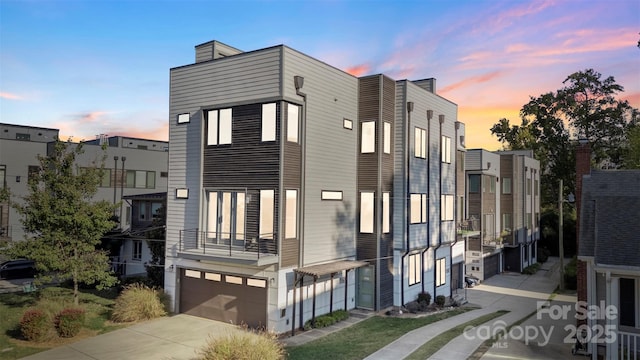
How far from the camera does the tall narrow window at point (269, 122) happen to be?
17000 millimetres

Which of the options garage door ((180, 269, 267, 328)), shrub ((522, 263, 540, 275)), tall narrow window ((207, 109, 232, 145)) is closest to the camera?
garage door ((180, 269, 267, 328))

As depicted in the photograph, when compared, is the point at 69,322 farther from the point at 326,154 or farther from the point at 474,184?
the point at 474,184

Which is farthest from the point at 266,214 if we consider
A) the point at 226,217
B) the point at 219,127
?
the point at 219,127

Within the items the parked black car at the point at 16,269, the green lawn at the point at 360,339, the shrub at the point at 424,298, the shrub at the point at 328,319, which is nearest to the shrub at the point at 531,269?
the shrub at the point at 424,298

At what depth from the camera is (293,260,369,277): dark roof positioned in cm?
1681

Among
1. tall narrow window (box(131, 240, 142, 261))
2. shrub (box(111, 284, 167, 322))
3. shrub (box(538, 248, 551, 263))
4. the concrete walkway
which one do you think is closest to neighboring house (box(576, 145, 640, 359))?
the concrete walkway

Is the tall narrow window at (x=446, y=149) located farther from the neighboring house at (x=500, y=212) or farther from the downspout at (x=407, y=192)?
the neighboring house at (x=500, y=212)

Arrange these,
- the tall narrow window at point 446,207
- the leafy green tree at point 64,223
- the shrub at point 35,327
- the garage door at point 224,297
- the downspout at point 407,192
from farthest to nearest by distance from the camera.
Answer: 1. the tall narrow window at point 446,207
2. the downspout at point 407,192
3. the leafy green tree at point 64,223
4. the garage door at point 224,297
5. the shrub at point 35,327

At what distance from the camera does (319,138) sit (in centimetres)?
1872

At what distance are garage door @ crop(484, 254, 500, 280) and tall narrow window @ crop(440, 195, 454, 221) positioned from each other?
34.2 feet

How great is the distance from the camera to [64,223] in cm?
1852

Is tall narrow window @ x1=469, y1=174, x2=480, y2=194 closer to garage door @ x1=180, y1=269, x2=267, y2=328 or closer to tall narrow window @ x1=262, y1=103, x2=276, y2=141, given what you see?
tall narrow window @ x1=262, y1=103, x2=276, y2=141

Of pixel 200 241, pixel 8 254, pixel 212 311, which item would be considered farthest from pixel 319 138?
pixel 8 254

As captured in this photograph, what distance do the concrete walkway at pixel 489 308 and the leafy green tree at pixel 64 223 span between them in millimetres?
12563
